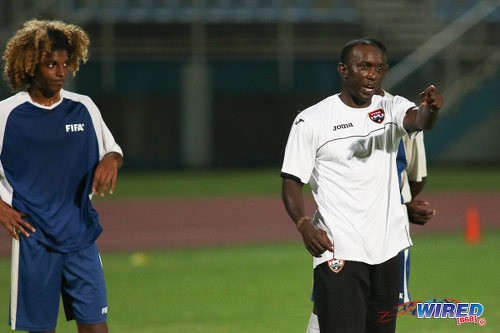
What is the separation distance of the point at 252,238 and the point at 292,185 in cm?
918

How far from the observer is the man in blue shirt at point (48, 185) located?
472 cm

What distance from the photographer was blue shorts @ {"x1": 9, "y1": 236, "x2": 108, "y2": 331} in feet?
15.6

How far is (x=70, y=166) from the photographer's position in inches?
188

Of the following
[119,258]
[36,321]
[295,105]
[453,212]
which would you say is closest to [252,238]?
[119,258]

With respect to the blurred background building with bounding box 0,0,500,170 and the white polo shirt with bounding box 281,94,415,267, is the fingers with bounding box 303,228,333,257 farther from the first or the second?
the blurred background building with bounding box 0,0,500,170

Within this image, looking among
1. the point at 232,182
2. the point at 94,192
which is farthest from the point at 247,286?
the point at 232,182

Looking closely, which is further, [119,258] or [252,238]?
[252,238]

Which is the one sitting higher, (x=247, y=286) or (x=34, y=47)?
(x=34, y=47)

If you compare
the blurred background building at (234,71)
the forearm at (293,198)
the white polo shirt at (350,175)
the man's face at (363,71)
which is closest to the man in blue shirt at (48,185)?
the forearm at (293,198)

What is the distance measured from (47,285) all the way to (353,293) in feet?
5.60

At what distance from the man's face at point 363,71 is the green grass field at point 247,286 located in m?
3.27

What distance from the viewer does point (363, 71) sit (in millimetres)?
4508

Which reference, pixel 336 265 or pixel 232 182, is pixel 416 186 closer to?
pixel 336 265

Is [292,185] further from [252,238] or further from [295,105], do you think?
[295,105]
